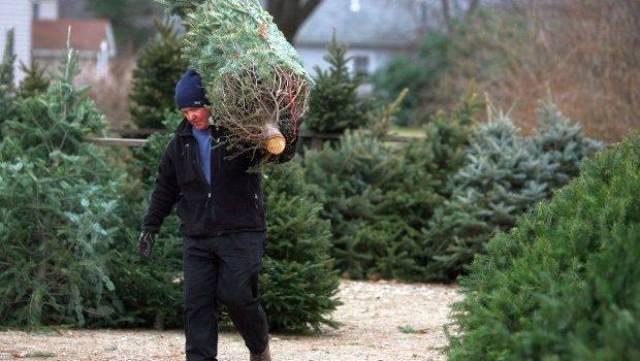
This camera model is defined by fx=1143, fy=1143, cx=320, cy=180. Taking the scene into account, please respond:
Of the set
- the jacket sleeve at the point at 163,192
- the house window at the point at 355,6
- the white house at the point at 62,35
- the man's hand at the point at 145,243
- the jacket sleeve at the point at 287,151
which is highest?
the house window at the point at 355,6

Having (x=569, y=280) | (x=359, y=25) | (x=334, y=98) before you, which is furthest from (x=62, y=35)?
(x=569, y=280)

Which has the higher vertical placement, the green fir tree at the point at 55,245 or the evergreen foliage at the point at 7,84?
the evergreen foliage at the point at 7,84

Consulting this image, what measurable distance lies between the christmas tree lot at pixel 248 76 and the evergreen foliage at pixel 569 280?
1408 millimetres

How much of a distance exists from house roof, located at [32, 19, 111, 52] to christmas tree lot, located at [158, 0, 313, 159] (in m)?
31.3

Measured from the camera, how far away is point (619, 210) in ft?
15.2

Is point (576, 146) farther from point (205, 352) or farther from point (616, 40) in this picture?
point (205, 352)

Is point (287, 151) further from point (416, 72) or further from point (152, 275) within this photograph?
point (416, 72)

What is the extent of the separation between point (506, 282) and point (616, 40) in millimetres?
11337

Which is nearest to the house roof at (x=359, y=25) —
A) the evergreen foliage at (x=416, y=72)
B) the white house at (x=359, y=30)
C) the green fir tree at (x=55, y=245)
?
the white house at (x=359, y=30)

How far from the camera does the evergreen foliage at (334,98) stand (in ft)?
42.0

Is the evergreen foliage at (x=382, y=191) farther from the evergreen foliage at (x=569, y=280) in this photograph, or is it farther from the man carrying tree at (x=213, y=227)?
the evergreen foliage at (x=569, y=280)

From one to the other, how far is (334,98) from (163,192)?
20.6 feet

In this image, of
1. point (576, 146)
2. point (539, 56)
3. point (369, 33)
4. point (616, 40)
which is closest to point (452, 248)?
point (576, 146)

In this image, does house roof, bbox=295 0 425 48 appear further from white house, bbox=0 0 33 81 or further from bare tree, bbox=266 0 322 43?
bare tree, bbox=266 0 322 43
